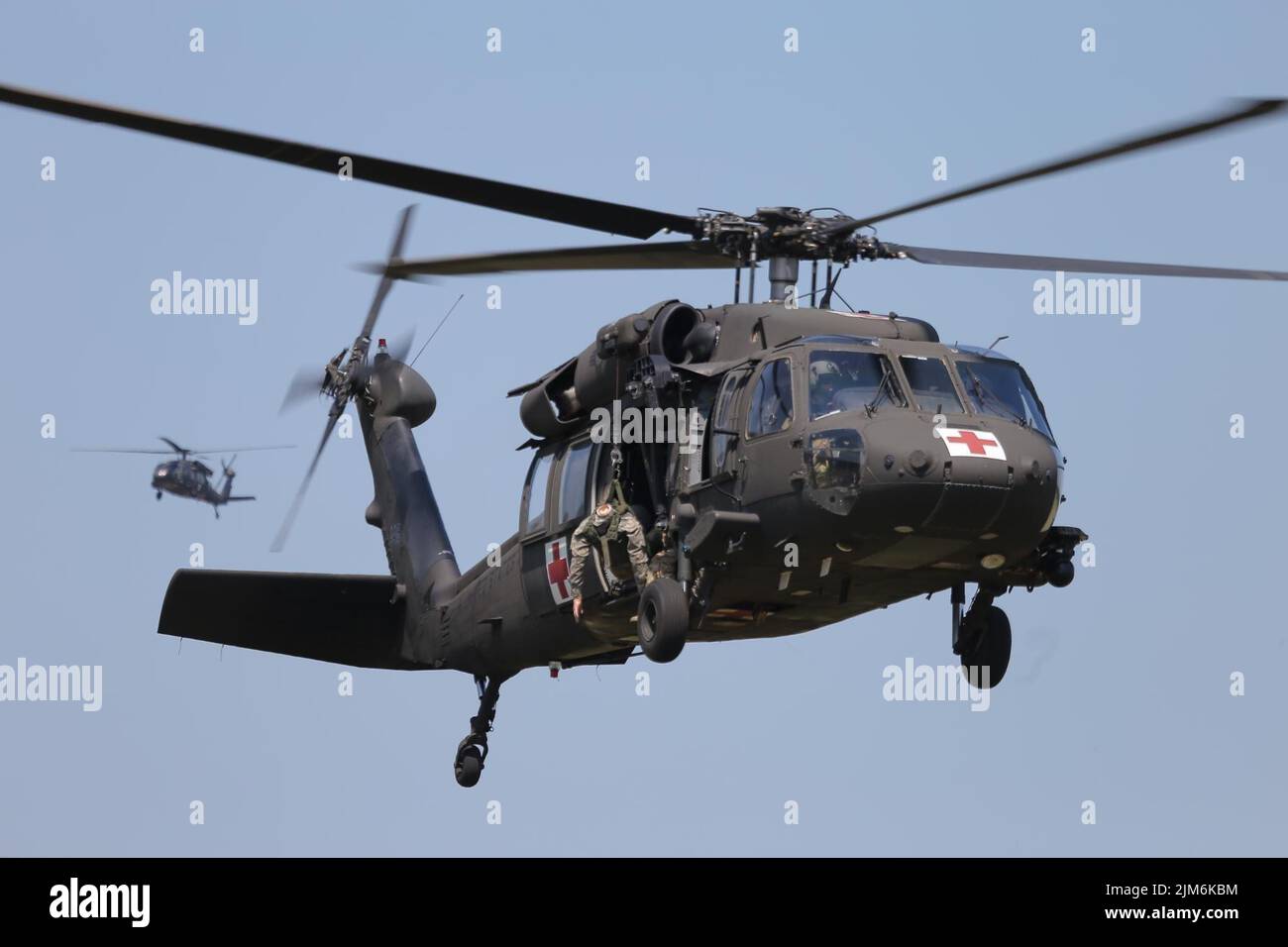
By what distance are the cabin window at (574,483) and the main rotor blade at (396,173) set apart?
214cm

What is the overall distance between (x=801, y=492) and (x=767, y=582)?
3.78 feet

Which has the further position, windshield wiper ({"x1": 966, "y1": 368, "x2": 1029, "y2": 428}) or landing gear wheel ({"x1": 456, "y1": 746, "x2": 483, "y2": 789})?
landing gear wheel ({"x1": 456, "y1": 746, "x2": 483, "y2": 789})

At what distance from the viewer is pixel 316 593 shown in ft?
66.0

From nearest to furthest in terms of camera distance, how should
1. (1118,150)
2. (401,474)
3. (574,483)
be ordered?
(1118,150) → (574,483) → (401,474)

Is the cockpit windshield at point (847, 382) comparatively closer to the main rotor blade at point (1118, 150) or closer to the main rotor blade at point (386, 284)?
the main rotor blade at point (1118, 150)

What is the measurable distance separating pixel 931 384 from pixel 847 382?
2.16 ft

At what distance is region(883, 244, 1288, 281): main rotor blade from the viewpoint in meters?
15.9

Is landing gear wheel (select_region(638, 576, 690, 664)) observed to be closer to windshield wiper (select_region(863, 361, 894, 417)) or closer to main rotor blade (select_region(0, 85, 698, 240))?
windshield wiper (select_region(863, 361, 894, 417))

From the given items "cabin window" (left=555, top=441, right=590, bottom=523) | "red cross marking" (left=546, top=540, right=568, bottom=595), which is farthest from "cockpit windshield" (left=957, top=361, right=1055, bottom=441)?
"red cross marking" (left=546, top=540, right=568, bottom=595)

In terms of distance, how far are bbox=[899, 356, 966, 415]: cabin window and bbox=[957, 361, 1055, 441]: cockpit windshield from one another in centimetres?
15

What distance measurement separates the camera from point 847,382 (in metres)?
15.0

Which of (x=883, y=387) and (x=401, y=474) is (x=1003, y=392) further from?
(x=401, y=474)

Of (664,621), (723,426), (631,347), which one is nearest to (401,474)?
(631,347)

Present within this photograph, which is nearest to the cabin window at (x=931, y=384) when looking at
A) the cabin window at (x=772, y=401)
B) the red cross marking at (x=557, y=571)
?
the cabin window at (x=772, y=401)
